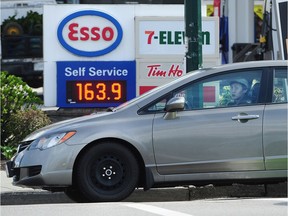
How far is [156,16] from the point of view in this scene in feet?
44.2

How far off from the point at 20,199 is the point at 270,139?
3496 millimetres

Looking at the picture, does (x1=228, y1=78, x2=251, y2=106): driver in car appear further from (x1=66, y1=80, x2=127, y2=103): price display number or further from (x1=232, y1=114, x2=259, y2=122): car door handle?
(x1=66, y1=80, x2=127, y2=103): price display number

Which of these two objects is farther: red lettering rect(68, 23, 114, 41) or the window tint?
red lettering rect(68, 23, 114, 41)

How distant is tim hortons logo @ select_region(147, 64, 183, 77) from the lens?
1339 centimetres

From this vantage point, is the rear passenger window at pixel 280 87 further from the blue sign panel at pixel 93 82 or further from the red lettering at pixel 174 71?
the blue sign panel at pixel 93 82

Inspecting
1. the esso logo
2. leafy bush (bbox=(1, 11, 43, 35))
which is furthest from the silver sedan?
leafy bush (bbox=(1, 11, 43, 35))

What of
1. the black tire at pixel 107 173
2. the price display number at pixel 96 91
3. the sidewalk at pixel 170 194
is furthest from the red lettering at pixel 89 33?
the black tire at pixel 107 173

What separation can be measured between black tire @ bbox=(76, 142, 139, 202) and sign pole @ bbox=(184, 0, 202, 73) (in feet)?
8.18

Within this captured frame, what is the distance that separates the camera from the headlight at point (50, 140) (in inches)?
336

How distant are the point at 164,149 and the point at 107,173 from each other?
0.72 meters

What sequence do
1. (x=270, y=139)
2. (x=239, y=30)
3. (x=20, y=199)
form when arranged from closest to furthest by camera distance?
(x=270, y=139) < (x=20, y=199) < (x=239, y=30)

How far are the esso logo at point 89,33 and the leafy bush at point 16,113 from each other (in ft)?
3.83

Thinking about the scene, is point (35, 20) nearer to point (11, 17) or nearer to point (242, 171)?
point (11, 17)

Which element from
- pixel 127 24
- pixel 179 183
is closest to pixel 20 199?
pixel 179 183
